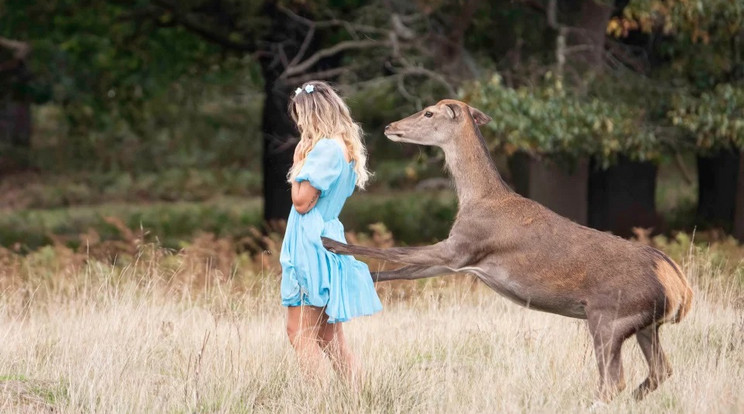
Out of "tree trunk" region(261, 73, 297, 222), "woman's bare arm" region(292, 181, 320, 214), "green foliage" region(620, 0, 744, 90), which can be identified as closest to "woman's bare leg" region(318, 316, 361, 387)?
"woman's bare arm" region(292, 181, 320, 214)

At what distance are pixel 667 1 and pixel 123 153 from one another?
2329 cm

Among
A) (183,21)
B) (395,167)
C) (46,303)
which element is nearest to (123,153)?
(395,167)

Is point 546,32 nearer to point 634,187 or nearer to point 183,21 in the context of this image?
point 634,187

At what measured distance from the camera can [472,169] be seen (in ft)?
22.8

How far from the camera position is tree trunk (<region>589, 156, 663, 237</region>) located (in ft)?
60.2

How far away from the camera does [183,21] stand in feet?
56.4

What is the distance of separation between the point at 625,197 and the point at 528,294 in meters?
12.3

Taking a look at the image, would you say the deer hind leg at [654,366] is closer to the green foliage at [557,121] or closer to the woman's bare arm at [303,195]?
the woman's bare arm at [303,195]

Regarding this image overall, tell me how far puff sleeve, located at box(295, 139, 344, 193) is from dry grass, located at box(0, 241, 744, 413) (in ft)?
3.17

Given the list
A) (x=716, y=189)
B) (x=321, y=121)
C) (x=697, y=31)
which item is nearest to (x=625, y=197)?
(x=716, y=189)

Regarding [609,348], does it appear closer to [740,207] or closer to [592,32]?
[592,32]

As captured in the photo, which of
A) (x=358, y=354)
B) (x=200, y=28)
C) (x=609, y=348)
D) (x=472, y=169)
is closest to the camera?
(x=609, y=348)

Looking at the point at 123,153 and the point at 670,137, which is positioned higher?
the point at 670,137

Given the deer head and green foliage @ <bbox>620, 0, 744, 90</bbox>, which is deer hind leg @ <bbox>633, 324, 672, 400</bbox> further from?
green foliage @ <bbox>620, 0, 744, 90</bbox>
